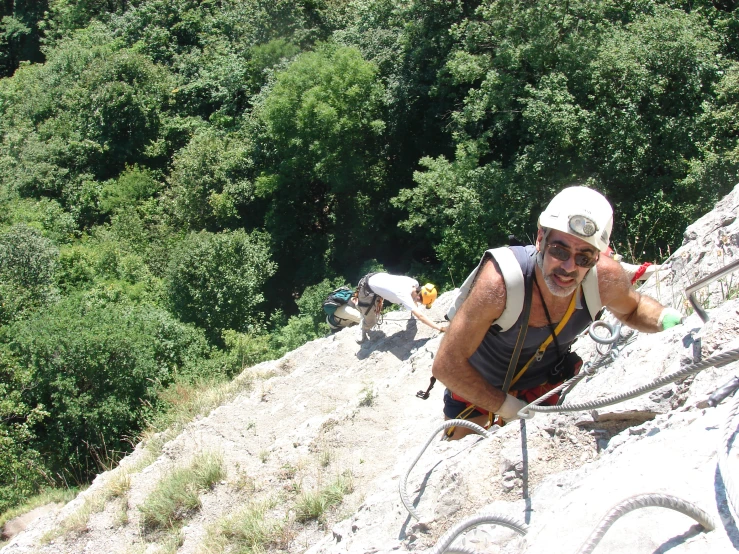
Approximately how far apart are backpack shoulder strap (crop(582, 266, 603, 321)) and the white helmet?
0.28 m

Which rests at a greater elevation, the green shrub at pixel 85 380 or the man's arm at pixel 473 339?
the man's arm at pixel 473 339

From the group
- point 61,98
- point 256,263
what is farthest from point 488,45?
point 61,98

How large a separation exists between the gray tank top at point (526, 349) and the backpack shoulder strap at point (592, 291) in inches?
0.9

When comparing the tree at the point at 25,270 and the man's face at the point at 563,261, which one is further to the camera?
the tree at the point at 25,270

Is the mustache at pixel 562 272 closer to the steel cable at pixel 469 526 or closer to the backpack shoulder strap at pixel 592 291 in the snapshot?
the backpack shoulder strap at pixel 592 291

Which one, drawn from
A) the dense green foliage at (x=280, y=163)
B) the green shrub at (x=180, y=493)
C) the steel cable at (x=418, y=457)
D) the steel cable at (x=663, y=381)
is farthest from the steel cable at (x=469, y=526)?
the dense green foliage at (x=280, y=163)

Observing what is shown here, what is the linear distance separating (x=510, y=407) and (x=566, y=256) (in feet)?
2.40

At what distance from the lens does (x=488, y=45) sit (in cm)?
1584

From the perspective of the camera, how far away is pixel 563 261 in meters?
2.79

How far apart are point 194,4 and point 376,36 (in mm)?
13830

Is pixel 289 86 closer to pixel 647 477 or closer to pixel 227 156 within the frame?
pixel 227 156

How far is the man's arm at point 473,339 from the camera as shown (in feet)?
9.36

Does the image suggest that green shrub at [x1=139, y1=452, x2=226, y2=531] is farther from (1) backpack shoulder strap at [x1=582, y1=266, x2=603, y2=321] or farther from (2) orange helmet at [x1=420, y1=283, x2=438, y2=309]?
(1) backpack shoulder strap at [x1=582, y1=266, x2=603, y2=321]

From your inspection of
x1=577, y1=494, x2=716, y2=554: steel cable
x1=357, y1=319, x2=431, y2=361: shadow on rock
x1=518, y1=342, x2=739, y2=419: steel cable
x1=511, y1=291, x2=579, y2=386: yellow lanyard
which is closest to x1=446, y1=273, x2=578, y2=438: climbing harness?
x1=511, y1=291, x2=579, y2=386: yellow lanyard
